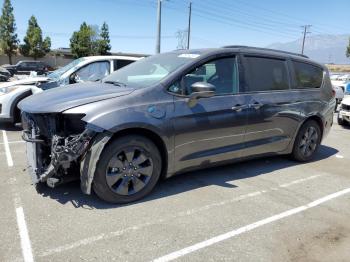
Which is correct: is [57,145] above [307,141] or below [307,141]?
above

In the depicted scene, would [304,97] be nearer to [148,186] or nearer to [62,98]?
[148,186]

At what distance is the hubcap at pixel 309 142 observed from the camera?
6012mm

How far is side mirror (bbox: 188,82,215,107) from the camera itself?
4211 millimetres

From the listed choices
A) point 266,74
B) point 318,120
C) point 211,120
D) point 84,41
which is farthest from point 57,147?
point 84,41

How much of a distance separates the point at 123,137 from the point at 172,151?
0.65 m

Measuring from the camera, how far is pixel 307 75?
598cm

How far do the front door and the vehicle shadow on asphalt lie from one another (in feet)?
1.09

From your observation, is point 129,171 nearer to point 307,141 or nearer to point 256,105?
point 256,105

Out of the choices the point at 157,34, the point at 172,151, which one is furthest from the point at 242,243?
the point at 157,34

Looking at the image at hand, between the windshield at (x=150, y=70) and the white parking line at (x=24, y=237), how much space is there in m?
1.88

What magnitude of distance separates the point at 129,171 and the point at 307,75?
141 inches

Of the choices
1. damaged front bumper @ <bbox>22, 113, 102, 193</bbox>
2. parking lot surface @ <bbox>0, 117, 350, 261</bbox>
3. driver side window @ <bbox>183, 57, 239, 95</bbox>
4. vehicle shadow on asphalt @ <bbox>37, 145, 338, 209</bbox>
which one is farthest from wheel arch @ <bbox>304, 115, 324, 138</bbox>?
damaged front bumper @ <bbox>22, 113, 102, 193</bbox>

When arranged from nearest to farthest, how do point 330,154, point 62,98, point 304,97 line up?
point 62,98
point 304,97
point 330,154

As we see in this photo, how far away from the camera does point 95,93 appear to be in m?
4.11
